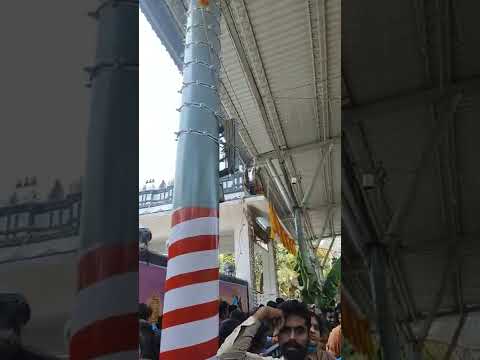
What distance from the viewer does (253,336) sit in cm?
80

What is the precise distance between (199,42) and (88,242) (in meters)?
0.58

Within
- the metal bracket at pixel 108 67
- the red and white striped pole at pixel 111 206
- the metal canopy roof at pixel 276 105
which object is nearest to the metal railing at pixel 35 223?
the red and white striped pole at pixel 111 206

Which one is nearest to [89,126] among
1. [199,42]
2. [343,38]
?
[343,38]

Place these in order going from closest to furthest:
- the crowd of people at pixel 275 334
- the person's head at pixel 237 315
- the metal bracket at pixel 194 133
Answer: the crowd of people at pixel 275 334 < the metal bracket at pixel 194 133 < the person's head at pixel 237 315

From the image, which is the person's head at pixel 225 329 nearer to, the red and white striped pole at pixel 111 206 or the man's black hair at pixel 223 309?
the man's black hair at pixel 223 309

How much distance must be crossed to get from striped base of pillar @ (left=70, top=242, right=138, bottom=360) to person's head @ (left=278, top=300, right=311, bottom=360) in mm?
356

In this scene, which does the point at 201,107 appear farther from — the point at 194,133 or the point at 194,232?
the point at 194,232

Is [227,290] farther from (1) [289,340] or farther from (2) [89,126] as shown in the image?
(2) [89,126]

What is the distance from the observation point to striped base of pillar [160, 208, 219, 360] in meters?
0.77

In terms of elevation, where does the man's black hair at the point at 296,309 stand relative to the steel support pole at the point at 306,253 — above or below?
below

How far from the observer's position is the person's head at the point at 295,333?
0.68 m

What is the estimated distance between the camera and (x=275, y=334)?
762 millimetres

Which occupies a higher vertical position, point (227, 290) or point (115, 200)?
point (115, 200)

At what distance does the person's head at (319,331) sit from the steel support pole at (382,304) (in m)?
0.27
